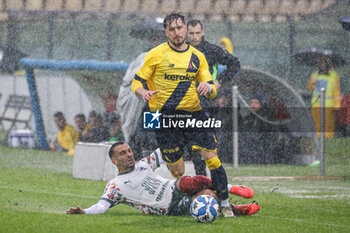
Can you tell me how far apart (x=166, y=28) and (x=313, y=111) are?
10.4 meters

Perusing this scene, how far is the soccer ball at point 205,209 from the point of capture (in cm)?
669

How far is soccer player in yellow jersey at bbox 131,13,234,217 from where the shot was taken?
24.0 ft

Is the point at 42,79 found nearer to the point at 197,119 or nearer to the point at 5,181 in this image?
the point at 5,181

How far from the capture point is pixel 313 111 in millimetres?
17328

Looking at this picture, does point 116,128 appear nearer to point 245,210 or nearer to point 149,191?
point 149,191

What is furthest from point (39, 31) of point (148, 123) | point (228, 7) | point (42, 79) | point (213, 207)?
point (213, 207)

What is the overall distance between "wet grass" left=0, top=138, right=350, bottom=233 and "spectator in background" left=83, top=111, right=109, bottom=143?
1380 mm

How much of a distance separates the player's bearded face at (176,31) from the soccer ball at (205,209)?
1.60 metres

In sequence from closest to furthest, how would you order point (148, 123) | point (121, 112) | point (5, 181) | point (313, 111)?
1. point (148, 123)
2. point (5, 181)
3. point (121, 112)
4. point (313, 111)

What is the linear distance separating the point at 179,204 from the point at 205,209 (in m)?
0.61

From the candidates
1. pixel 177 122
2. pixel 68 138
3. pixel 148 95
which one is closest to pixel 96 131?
pixel 68 138

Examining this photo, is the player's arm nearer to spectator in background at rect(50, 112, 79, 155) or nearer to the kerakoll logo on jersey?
the kerakoll logo on jersey

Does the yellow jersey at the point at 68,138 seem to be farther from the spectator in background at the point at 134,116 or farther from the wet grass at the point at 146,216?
the spectator in background at the point at 134,116

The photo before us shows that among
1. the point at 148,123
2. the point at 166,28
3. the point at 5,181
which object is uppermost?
the point at 166,28
